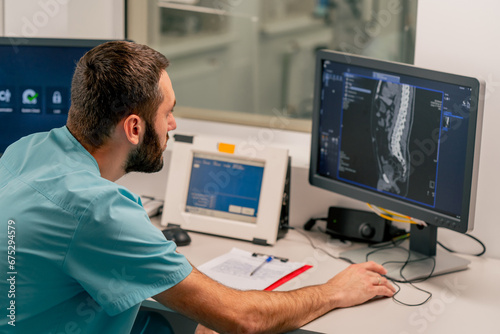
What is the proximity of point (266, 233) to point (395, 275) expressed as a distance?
441mm

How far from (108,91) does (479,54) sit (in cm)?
111

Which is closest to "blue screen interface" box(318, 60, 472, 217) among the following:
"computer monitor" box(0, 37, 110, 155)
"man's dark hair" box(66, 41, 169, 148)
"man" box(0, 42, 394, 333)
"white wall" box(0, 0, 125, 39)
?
"man" box(0, 42, 394, 333)

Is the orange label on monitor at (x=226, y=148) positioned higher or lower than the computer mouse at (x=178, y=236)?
higher

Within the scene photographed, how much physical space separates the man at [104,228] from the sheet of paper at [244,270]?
Result: 0.21 meters

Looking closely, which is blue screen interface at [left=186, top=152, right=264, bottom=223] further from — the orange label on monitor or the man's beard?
the man's beard

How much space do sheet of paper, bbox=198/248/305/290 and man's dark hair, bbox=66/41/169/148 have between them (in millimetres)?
537

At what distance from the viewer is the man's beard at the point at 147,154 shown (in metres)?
1.50

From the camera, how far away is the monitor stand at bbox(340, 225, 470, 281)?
1873 millimetres

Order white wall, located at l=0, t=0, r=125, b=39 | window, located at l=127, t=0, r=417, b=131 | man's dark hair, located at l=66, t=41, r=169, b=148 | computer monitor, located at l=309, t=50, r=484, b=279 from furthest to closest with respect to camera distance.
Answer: window, located at l=127, t=0, r=417, b=131
white wall, located at l=0, t=0, r=125, b=39
computer monitor, located at l=309, t=50, r=484, b=279
man's dark hair, located at l=66, t=41, r=169, b=148

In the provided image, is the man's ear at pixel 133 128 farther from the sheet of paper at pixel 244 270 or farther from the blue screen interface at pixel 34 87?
the blue screen interface at pixel 34 87

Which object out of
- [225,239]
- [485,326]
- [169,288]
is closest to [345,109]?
[225,239]

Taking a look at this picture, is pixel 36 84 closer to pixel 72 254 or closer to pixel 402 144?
pixel 72 254

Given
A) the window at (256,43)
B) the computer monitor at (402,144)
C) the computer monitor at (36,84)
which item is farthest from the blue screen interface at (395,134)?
the computer monitor at (36,84)

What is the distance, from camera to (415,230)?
1987mm
